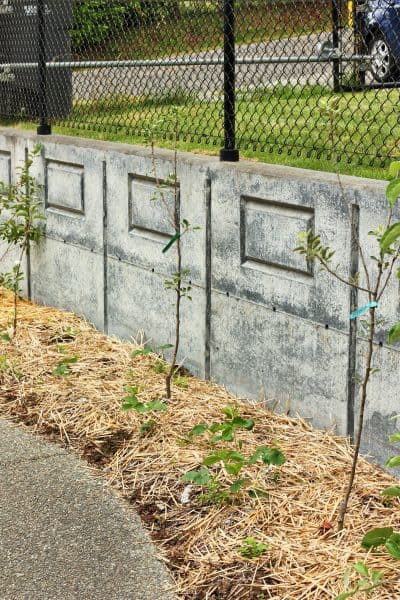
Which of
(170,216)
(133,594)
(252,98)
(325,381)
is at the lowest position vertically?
(133,594)

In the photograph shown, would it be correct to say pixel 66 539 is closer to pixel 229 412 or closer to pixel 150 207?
pixel 229 412

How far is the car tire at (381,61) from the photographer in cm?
501

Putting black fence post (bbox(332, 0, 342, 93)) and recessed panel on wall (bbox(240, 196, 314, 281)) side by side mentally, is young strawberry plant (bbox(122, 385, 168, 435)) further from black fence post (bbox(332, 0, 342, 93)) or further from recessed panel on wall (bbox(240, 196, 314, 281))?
black fence post (bbox(332, 0, 342, 93))

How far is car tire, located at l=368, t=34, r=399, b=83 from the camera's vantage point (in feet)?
16.4

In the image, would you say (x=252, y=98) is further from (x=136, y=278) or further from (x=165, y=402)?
(x=165, y=402)

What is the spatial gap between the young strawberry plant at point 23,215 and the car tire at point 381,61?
2.78 m

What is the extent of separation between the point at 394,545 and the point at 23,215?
4.56 metres

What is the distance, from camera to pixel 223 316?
5.77 metres

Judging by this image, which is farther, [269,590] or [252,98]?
[252,98]

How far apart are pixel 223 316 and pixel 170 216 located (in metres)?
0.67

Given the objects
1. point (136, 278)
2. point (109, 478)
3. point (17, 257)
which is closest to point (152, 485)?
point (109, 478)

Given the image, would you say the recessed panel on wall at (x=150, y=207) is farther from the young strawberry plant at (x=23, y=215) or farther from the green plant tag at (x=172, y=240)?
the young strawberry plant at (x=23, y=215)

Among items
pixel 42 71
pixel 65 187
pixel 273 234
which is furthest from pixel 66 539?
pixel 42 71

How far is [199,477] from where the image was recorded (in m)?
4.68
